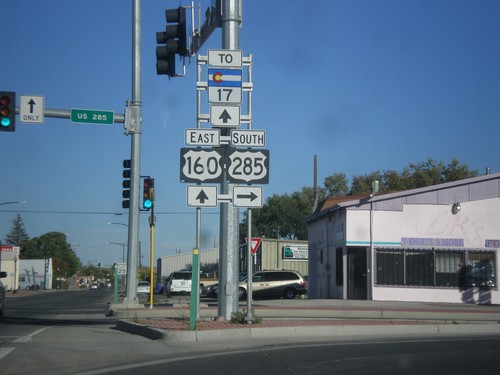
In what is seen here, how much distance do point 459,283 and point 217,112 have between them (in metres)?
17.0

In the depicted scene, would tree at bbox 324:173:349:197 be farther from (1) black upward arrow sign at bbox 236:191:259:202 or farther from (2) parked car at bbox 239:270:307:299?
(1) black upward arrow sign at bbox 236:191:259:202

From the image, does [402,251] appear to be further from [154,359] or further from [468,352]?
[154,359]

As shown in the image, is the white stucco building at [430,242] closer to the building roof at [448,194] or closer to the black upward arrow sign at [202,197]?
the building roof at [448,194]

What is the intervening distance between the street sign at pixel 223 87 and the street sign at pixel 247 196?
2032mm

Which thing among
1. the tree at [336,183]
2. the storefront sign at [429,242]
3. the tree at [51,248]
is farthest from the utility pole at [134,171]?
the tree at [51,248]

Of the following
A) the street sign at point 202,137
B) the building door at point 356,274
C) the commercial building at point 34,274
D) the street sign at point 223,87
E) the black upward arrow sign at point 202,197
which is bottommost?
the commercial building at point 34,274

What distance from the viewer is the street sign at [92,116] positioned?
19812 millimetres

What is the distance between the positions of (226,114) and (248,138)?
0.77 meters

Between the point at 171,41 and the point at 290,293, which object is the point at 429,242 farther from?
the point at 171,41

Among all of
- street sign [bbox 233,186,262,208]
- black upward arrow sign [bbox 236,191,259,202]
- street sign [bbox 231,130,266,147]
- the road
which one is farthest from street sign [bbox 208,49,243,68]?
the road

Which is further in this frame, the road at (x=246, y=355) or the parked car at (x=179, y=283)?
the parked car at (x=179, y=283)

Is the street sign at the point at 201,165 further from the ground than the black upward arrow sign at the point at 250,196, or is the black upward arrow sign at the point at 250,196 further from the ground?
the street sign at the point at 201,165

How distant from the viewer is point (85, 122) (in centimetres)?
1995

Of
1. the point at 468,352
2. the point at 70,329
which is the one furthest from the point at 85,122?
the point at 468,352
